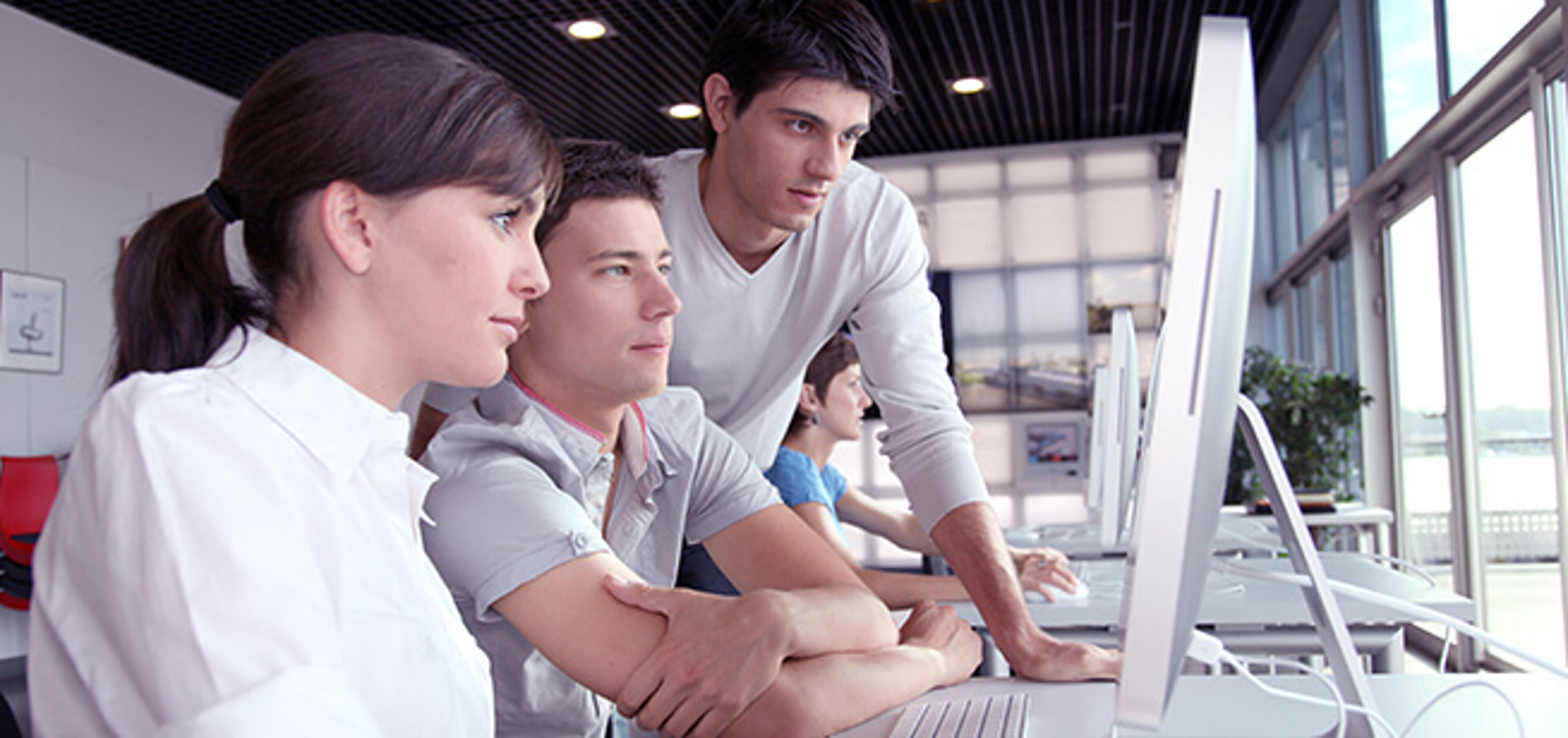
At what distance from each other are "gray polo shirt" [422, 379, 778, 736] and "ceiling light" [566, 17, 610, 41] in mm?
5377

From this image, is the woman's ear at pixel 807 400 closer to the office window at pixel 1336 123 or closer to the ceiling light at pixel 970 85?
the office window at pixel 1336 123

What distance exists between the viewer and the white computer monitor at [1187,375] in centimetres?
65

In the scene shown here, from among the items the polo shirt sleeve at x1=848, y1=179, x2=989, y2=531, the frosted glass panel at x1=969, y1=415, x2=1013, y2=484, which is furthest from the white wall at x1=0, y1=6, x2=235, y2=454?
the frosted glass panel at x1=969, y1=415, x2=1013, y2=484

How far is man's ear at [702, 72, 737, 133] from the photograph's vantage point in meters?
2.18

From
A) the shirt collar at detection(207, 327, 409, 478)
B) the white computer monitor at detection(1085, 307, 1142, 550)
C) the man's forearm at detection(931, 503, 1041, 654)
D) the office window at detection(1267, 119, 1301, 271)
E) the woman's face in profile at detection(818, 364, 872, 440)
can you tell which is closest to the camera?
the shirt collar at detection(207, 327, 409, 478)

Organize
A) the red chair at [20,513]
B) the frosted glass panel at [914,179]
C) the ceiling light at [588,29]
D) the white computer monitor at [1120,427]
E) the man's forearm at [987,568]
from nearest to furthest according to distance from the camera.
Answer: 1. the man's forearm at [987,568]
2. the white computer monitor at [1120,427]
3. the red chair at [20,513]
4. the ceiling light at [588,29]
5. the frosted glass panel at [914,179]

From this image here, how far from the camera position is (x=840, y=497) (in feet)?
13.2

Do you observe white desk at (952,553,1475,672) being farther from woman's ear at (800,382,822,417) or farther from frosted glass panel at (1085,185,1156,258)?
frosted glass panel at (1085,185,1156,258)

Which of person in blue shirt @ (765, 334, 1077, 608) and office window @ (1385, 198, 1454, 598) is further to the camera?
office window @ (1385, 198, 1454, 598)

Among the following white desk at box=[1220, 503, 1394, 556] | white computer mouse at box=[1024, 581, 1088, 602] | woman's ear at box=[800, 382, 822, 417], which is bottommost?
white desk at box=[1220, 503, 1394, 556]

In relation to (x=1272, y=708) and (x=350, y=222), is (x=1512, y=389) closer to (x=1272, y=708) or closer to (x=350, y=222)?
(x=1272, y=708)

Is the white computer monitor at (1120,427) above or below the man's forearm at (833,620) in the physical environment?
above

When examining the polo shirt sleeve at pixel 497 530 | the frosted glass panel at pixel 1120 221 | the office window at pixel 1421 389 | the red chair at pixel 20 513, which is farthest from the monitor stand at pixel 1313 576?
the frosted glass panel at pixel 1120 221

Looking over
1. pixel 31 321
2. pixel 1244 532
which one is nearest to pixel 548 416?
pixel 1244 532
